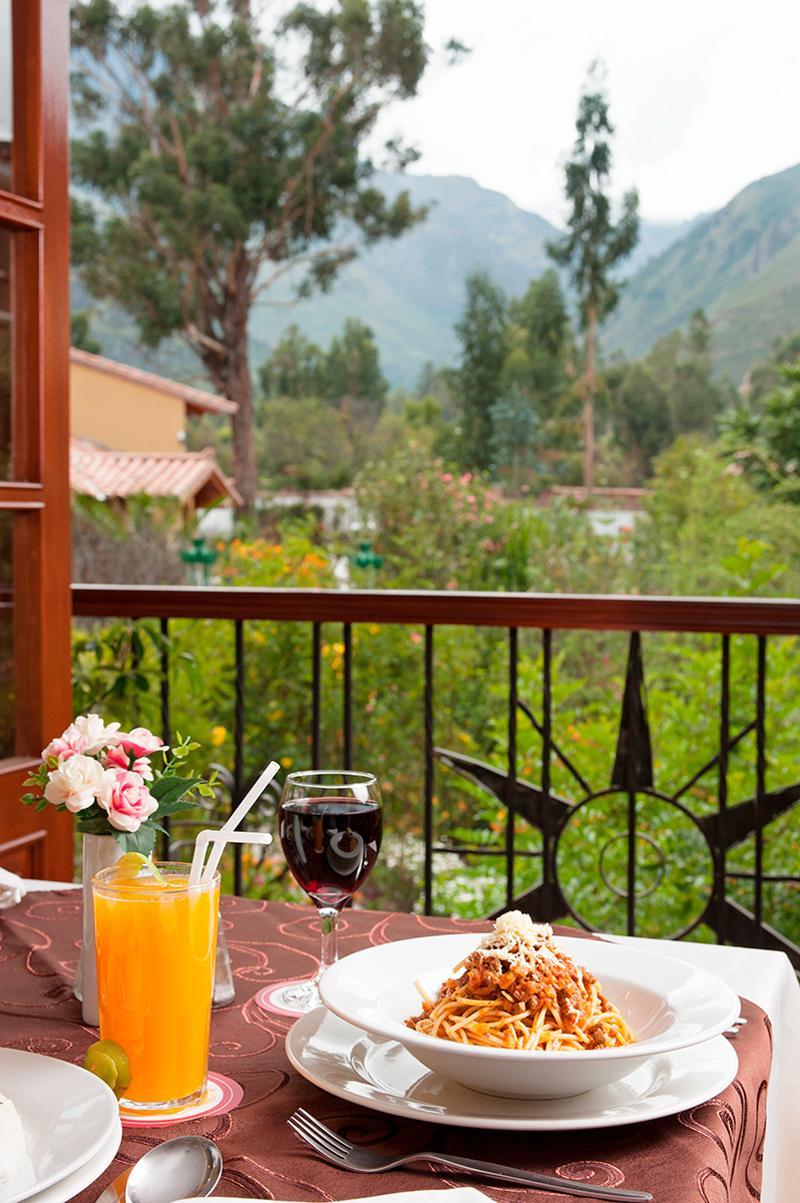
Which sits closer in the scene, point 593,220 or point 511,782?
point 511,782

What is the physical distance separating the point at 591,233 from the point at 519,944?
43.4ft

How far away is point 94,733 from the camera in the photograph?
29.0 inches

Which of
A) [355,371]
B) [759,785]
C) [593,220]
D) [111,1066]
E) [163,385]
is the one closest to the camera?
[111,1066]

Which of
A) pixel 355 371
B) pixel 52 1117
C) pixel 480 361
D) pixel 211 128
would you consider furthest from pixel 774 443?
pixel 52 1117

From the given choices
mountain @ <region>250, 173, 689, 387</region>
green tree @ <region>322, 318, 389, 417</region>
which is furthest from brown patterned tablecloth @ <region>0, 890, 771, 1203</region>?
green tree @ <region>322, 318, 389, 417</region>

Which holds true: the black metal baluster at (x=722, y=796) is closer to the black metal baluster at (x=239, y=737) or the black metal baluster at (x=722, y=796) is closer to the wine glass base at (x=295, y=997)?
the black metal baluster at (x=239, y=737)

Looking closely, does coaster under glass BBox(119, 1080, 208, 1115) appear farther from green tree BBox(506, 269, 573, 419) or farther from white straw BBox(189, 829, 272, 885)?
green tree BBox(506, 269, 573, 419)

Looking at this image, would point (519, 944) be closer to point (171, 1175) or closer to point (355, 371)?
point (171, 1175)

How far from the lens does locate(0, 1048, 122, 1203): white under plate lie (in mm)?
524

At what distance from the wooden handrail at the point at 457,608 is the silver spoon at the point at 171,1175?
135 centimetres

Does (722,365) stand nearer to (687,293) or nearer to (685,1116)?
(687,293)

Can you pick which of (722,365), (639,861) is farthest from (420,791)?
(722,365)

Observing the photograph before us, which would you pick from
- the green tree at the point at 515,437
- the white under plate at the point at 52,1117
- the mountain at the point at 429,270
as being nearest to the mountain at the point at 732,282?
the mountain at the point at 429,270

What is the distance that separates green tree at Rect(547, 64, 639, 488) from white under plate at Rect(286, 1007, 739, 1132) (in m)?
12.9
